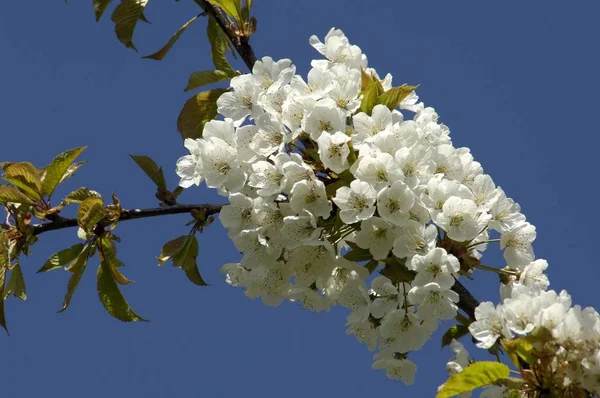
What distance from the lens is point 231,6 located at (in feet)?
10.4

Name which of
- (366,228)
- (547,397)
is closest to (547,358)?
(547,397)

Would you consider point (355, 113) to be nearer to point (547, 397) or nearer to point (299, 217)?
point (299, 217)

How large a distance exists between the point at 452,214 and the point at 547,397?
572 millimetres

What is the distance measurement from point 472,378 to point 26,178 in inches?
65.2

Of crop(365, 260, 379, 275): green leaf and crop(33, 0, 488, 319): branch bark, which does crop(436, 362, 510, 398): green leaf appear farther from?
crop(365, 260, 379, 275): green leaf

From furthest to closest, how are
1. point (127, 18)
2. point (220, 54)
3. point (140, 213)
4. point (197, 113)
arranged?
point (127, 18)
point (220, 54)
point (197, 113)
point (140, 213)

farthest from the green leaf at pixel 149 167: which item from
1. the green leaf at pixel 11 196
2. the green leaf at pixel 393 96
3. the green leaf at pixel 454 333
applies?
the green leaf at pixel 454 333

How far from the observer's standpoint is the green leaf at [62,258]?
2.99m

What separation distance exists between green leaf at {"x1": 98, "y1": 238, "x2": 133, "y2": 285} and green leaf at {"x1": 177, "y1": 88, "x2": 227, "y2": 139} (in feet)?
1.80

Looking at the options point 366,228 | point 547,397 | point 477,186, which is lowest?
point 547,397

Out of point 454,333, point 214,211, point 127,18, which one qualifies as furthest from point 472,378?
point 127,18

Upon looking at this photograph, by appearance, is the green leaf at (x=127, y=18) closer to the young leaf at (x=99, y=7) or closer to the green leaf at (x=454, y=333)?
the young leaf at (x=99, y=7)

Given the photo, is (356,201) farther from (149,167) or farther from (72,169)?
(72,169)

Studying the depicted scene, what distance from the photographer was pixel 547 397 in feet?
7.03
